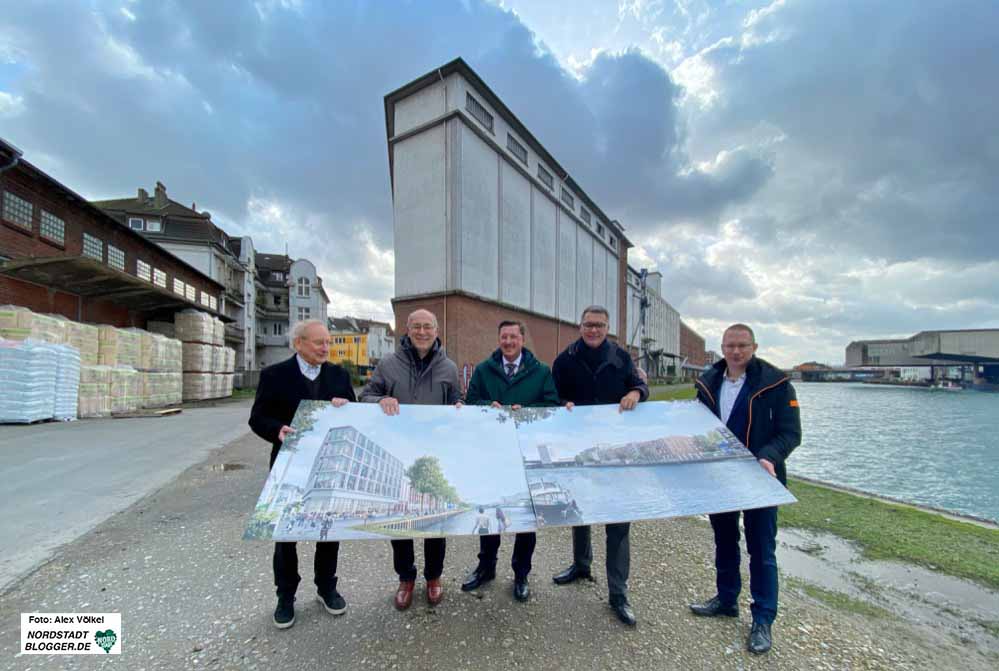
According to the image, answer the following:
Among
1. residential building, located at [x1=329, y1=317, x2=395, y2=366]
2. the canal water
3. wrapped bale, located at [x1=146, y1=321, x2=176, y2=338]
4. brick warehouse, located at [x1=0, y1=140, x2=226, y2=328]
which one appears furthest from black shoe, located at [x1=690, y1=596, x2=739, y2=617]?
residential building, located at [x1=329, y1=317, x2=395, y2=366]

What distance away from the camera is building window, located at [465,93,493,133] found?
18.6 metres

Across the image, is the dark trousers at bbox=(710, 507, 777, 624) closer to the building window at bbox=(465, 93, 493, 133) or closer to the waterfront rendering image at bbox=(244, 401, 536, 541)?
the waterfront rendering image at bbox=(244, 401, 536, 541)

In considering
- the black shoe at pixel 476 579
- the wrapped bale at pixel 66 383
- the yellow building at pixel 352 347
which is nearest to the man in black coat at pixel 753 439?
the black shoe at pixel 476 579

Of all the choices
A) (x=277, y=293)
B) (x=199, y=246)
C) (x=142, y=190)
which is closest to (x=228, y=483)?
(x=199, y=246)

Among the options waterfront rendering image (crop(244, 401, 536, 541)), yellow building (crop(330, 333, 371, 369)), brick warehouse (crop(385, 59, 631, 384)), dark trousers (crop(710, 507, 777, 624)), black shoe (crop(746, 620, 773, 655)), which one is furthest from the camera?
yellow building (crop(330, 333, 371, 369))

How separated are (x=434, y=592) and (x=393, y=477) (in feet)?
3.91

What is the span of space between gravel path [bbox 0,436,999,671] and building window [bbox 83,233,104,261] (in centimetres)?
2153

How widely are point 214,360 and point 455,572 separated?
27.3 meters

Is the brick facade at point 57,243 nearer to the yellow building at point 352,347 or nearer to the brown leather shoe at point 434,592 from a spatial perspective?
the brown leather shoe at point 434,592

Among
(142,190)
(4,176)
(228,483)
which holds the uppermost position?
(142,190)

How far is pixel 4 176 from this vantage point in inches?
553

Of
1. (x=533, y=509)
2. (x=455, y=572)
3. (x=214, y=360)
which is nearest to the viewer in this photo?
(x=533, y=509)

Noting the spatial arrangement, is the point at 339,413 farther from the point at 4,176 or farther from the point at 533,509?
the point at 4,176

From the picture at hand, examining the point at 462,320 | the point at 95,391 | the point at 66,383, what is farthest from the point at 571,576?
the point at 95,391
